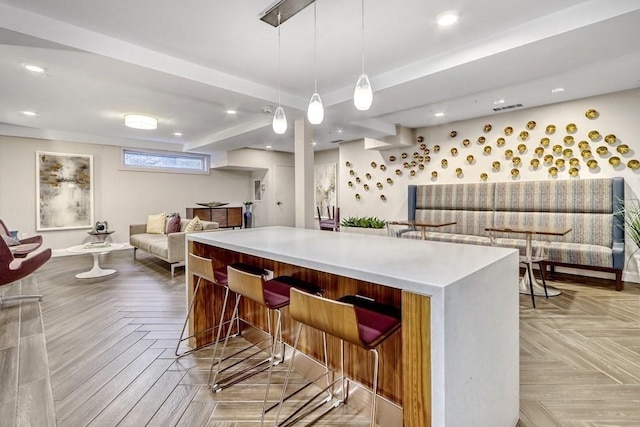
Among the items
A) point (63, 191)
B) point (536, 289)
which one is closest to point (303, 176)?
point (536, 289)

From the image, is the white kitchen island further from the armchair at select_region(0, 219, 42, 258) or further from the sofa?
the armchair at select_region(0, 219, 42, 258)

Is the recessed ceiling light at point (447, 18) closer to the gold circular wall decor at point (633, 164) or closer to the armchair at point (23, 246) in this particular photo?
the gold circular wall decor at point (633, 164)

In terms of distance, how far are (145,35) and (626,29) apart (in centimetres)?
391

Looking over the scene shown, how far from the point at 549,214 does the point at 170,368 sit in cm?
524

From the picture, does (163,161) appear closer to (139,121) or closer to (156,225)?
(156,225)

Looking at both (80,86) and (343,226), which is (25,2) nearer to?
(80,86)

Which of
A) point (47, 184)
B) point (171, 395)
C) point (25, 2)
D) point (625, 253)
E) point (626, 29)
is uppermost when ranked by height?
point (25, 2)

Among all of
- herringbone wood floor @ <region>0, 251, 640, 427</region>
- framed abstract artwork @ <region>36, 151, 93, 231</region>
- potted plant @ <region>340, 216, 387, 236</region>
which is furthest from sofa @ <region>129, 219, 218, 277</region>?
potted plant @ <region>340, 216, 387, 236</region>

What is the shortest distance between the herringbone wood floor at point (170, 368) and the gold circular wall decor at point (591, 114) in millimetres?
2418

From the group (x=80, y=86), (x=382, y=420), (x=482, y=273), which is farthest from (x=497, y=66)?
(x=80, y=86)

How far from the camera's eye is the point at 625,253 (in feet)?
13.3

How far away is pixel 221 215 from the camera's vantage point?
8125 mm

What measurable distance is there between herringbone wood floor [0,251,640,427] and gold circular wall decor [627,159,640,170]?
1.72m

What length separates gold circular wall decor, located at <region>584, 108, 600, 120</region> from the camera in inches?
165
